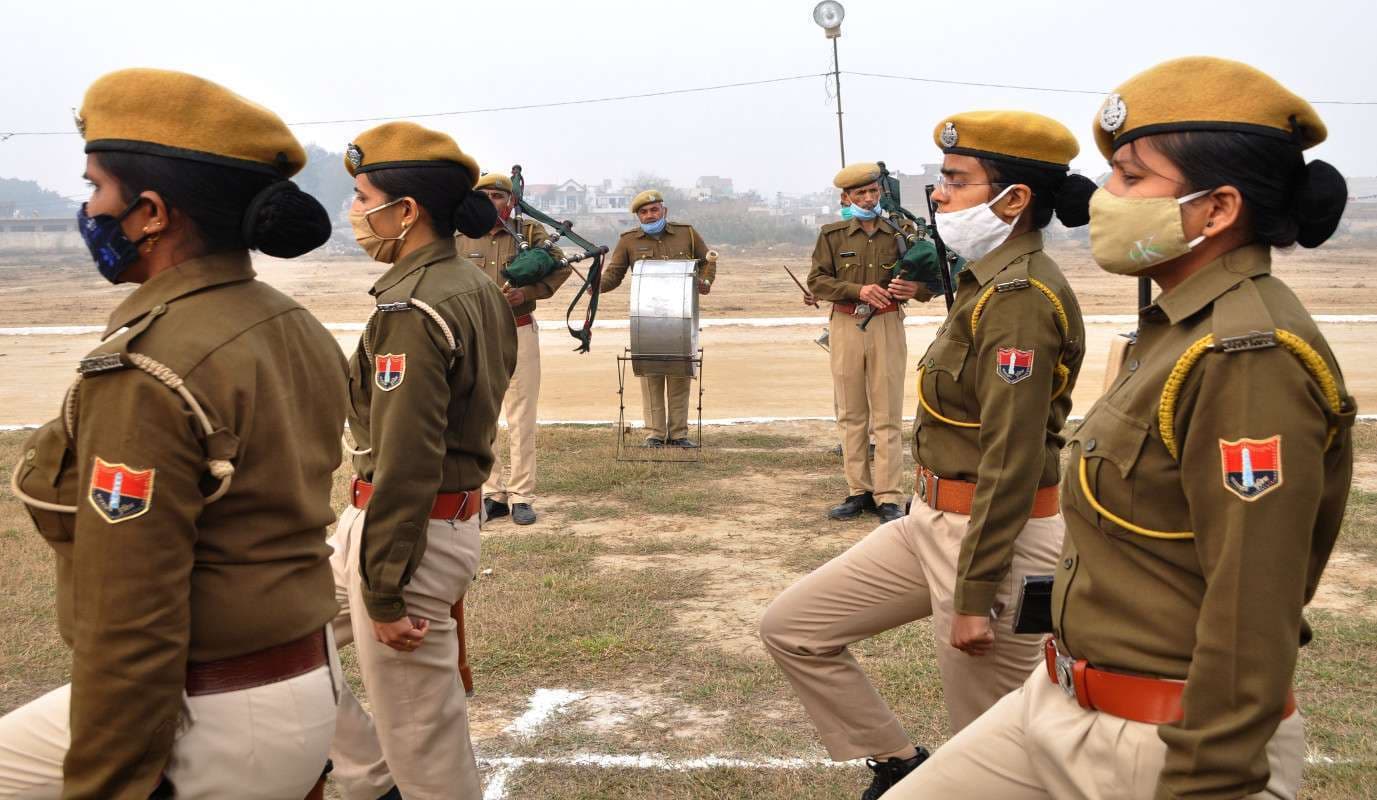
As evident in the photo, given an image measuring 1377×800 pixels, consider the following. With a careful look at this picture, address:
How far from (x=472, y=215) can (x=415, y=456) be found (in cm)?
88

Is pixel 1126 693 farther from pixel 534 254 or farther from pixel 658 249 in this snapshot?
pixel 658 249

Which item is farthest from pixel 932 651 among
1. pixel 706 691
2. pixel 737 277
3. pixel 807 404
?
pixel 737 277

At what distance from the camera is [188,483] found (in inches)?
84.4

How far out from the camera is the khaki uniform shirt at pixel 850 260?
8.84 m

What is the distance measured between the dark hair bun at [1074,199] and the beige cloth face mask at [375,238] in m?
1.83

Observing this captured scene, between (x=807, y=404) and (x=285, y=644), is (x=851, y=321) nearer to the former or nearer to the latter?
(x=807, y=404)

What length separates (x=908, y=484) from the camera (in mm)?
9539

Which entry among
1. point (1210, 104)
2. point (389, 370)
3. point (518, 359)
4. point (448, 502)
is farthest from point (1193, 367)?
point (518, 359)

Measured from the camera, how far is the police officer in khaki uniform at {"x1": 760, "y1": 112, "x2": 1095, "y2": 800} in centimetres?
337

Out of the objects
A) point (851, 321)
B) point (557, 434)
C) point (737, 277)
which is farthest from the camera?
point (737, 277)

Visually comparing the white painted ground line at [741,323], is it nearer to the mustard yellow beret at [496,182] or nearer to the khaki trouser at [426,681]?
the mustard yellow beret at [496,182]

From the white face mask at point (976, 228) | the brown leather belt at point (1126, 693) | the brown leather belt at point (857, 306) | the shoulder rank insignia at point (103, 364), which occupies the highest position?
the shoulder rank insignia at point (103, 364)

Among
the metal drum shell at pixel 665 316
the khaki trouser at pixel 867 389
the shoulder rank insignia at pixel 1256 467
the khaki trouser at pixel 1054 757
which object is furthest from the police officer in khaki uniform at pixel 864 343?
the shoulder rank insignia at pixel 1256 467

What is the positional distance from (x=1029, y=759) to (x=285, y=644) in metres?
1.39
